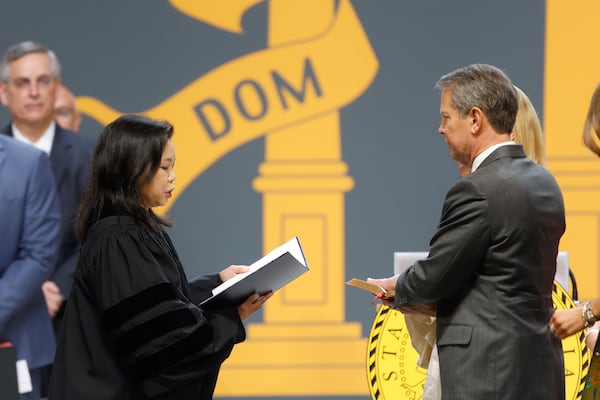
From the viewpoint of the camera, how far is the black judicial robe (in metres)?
3.02

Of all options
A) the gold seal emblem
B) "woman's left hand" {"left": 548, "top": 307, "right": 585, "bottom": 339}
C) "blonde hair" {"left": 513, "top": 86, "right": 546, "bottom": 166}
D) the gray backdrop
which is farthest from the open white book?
the gray backdrop

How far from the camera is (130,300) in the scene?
118 inches

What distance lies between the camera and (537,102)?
19.1 ft

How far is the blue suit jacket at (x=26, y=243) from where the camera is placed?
4.67 metres

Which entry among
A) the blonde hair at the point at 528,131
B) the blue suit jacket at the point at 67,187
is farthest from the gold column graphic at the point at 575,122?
the blue suit jacket at the point at 67,187

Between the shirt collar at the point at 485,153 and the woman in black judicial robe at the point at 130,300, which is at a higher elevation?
the shirt collar at the point at 485,153

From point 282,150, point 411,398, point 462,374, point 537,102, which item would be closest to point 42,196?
point 282,150

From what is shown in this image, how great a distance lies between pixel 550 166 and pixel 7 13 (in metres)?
3.38

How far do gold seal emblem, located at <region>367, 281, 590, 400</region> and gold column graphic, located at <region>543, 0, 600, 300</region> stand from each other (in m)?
1.62

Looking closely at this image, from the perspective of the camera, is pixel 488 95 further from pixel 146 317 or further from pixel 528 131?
pixel 146 317

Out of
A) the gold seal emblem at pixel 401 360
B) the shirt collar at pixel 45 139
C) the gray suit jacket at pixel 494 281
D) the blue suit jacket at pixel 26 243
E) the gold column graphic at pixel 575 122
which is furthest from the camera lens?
the gold column graphic at pixel 575 122

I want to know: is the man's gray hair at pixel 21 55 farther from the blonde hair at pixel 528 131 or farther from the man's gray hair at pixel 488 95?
the man's gray hair at pixel 488 95

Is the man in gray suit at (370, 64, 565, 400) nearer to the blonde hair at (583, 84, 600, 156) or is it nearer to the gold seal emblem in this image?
the blonde hair at (583, 84, 600, 156)

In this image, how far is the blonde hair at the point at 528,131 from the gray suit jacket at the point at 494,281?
98 cm
